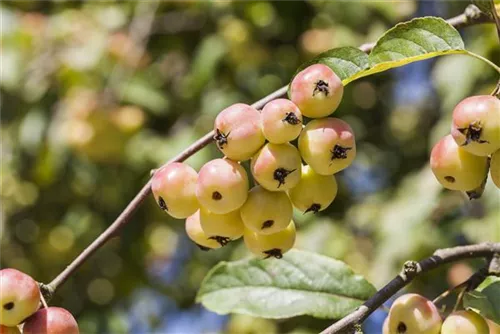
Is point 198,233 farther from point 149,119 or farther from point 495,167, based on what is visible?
point 149,119

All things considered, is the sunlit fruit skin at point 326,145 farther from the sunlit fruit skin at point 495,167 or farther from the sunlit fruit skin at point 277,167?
the sunlit fruit skin at point 495,167

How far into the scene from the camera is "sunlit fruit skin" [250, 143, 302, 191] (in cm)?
111

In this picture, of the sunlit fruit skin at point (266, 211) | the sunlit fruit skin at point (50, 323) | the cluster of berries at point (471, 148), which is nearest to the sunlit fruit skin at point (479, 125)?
the cluster of berries at point (471, 148)

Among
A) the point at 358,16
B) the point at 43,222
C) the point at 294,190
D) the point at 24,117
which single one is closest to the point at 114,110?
the point at 24,117

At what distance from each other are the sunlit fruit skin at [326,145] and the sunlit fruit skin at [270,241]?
5.2 inches

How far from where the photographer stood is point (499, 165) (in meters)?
1.07

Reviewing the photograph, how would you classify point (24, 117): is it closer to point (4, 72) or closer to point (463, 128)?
point (4, 72)

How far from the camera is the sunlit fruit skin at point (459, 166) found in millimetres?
1108

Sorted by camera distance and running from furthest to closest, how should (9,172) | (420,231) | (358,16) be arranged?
(9,172), (358,16), (420,231)

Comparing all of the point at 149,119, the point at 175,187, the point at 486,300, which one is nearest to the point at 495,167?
the point at 486,300

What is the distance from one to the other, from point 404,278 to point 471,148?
0.19 m

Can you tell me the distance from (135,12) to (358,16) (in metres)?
1.10

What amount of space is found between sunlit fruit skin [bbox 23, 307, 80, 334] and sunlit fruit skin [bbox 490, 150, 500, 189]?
0.56 metres

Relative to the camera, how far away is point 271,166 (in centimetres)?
110
